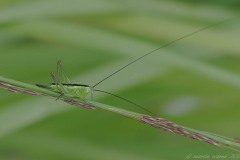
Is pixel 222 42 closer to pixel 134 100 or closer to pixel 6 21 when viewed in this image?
pixel 134 100

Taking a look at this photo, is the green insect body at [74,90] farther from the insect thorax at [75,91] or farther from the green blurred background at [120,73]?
the green blurred background at [120,73]

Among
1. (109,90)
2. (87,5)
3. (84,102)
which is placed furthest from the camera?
(87,5)

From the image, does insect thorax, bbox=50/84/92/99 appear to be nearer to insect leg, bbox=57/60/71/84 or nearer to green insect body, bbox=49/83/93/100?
green insect body, bbox=49/83/93/100

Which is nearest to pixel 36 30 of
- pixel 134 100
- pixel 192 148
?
pixel 134 100

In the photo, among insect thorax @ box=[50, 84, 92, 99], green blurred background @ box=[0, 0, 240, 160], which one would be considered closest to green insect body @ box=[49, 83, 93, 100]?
insect thorax @ box=[50, 84, 92, 99]

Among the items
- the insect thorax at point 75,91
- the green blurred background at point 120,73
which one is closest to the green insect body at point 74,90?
the insect thorax at point 75,91

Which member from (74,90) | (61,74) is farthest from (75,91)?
(61,74)

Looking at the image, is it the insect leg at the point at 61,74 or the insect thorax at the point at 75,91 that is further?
the insect leg at the point at 61,74

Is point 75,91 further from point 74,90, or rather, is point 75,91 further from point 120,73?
point 120,73
